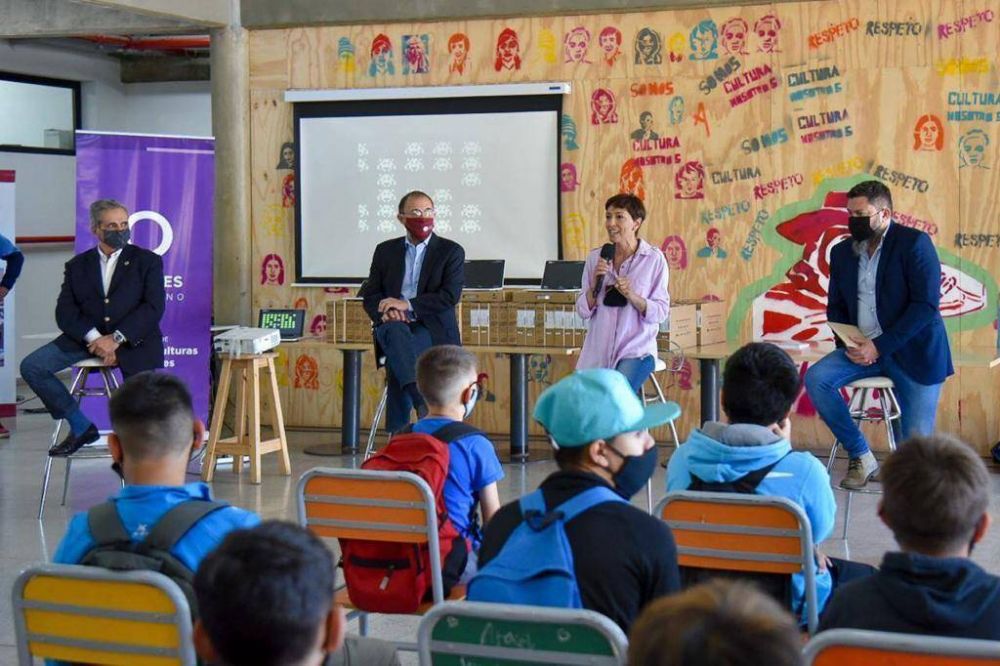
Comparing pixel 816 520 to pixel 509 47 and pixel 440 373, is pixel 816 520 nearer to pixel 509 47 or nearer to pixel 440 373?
pixel 440 373

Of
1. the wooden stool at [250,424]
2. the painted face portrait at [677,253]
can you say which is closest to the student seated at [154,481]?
the wooden stool at [250,424]

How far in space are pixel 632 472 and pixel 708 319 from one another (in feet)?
18.2

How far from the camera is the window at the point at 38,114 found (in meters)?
12.5

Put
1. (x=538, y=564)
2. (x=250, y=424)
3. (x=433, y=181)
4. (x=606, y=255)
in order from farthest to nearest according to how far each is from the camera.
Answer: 1. (x=433, y=181)
2. (x=250, y=424)
3. (x=606, y=255)
4. (x=538, y=564)

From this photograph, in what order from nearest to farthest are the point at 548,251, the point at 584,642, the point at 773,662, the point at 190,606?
the point at 773,662
the point at 584,642
the point at 190,606
the point at 548,251

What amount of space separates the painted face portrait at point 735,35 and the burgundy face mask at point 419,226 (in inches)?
93.8

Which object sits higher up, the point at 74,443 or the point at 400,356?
the point at 400,356

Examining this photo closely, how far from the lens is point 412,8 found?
30.1 feet

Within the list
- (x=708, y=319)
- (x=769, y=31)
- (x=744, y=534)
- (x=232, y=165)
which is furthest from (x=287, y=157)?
(x=744, y=534)

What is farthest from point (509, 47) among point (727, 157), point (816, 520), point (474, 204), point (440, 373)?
point (816, 520)

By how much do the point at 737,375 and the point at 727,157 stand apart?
16.8 ft

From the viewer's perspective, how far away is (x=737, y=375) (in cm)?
360

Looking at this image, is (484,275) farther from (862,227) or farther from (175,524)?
(175,524)

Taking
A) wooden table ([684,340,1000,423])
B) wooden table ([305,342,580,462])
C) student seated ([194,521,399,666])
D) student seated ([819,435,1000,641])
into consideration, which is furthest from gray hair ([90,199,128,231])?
student seated ([194,521,399,666])
